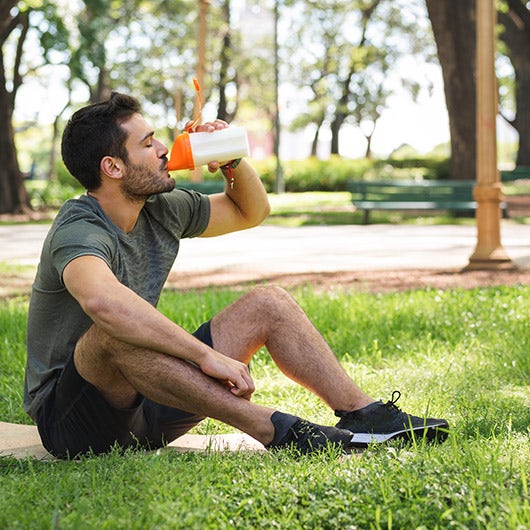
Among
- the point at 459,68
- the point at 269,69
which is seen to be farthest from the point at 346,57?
the point at 459,68

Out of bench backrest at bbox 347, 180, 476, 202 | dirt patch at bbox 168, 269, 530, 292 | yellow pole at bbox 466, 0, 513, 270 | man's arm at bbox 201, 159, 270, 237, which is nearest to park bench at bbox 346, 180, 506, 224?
bench backrest at bbox 347, 180, 476, 202

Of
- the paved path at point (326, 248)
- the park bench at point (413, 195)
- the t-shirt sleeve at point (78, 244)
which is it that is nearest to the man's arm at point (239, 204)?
the t-shirt sleeve at point (78, 244)

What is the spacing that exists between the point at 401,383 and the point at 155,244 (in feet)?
5.75

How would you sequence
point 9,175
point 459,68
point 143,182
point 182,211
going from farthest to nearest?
point 9,175, point 459,68, point 182,211, point 143,182

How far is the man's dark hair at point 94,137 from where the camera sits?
12.9 ft

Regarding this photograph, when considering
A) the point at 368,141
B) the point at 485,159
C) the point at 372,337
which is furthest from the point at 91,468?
the point at 368,141

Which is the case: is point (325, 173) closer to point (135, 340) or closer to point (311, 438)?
point (311, 438)

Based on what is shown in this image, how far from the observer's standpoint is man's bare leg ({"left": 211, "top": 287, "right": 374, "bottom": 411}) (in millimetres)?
3910

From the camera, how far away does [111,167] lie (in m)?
3.92

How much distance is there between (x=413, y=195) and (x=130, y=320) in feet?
46.8

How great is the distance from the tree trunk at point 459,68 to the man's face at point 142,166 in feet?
47.3

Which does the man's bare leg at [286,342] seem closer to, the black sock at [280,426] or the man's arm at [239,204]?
the black sock at [280,426]

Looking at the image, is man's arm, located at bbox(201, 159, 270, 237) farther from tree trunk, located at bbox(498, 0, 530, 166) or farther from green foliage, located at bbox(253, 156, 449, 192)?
green foliage, located at bbox(253, 156, 449, 192)

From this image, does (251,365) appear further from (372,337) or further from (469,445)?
(469,445)
